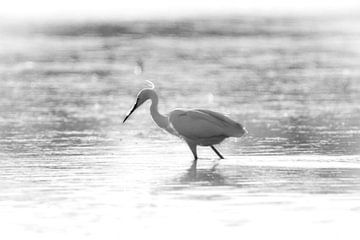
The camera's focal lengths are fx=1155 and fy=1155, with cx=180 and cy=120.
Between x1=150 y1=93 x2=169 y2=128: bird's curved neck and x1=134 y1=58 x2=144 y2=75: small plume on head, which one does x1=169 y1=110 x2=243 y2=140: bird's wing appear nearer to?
x1=150 y1=93 x2=169 y2=128: bird's curved neck

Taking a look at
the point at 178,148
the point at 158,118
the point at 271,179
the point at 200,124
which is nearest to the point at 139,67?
the point at 178,148

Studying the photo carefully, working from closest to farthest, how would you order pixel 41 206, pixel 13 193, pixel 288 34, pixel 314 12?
pixel 41 206
pixel 13 193
pixel 288 34
pixel 314 12

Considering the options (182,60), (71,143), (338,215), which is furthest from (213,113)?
(182,60)

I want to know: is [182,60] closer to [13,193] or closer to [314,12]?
[13,193]

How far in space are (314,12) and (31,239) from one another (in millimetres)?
50643

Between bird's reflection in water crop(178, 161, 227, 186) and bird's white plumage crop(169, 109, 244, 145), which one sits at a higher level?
bird's white plumage crop(169, 109, 244, 145)

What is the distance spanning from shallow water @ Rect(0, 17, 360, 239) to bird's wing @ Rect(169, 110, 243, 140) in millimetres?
310

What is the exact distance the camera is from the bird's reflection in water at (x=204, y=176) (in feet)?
37.5

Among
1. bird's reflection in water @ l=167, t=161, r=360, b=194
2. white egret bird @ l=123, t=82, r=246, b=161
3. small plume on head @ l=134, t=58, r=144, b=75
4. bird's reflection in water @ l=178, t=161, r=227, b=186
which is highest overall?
small plume on head @ l=134, t=58, r=144, b=75

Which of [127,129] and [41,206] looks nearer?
[41,206]

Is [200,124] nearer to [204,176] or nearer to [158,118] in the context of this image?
[158,118]

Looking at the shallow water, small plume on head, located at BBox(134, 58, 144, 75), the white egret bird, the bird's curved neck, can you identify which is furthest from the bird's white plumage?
small plume on head, located at BBox(134, 58, 144, 75)

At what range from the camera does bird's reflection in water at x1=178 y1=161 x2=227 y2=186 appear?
1142 cm

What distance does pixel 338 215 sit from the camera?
932 cm
